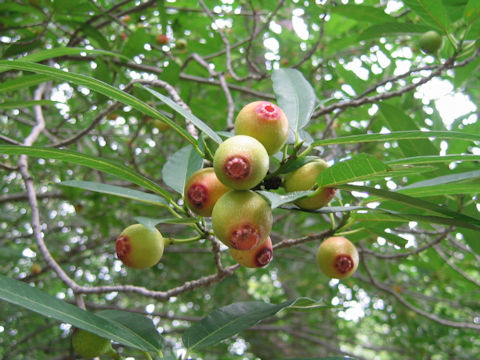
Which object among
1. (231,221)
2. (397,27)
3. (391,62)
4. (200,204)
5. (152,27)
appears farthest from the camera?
(152,27)

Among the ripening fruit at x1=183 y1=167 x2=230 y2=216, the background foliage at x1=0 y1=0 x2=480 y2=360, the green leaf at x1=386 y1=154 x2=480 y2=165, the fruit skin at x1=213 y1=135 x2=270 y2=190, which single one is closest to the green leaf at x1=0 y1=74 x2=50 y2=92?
the background foliage at x1=0 y1=0 x2=480 y2=360

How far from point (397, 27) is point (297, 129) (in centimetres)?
121

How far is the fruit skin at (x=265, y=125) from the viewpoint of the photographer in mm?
1015

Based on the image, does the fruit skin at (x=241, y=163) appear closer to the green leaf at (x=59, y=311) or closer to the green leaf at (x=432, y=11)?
the green leaf at (x=59, y=311)

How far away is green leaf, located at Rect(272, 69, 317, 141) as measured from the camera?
1243 millimetres

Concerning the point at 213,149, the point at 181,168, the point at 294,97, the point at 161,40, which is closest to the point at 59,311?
the point at 181,168

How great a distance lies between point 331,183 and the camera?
1.00m

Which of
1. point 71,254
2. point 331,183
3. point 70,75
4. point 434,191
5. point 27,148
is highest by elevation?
point 70,75

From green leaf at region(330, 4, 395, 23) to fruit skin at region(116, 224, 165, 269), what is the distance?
1.67m

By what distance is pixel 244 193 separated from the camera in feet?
3.14

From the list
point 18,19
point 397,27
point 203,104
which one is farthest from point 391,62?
point 18,19

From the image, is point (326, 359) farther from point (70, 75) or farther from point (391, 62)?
point (391, 62)

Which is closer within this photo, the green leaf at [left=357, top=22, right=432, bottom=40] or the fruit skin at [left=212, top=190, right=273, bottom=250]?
the fruit skin at [left=212, top=190, right=273, bottom=250]

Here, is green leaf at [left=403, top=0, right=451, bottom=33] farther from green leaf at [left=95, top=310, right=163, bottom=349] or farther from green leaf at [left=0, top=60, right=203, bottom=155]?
green leaf at [left=95, top=310, right=163, bottom=349]
